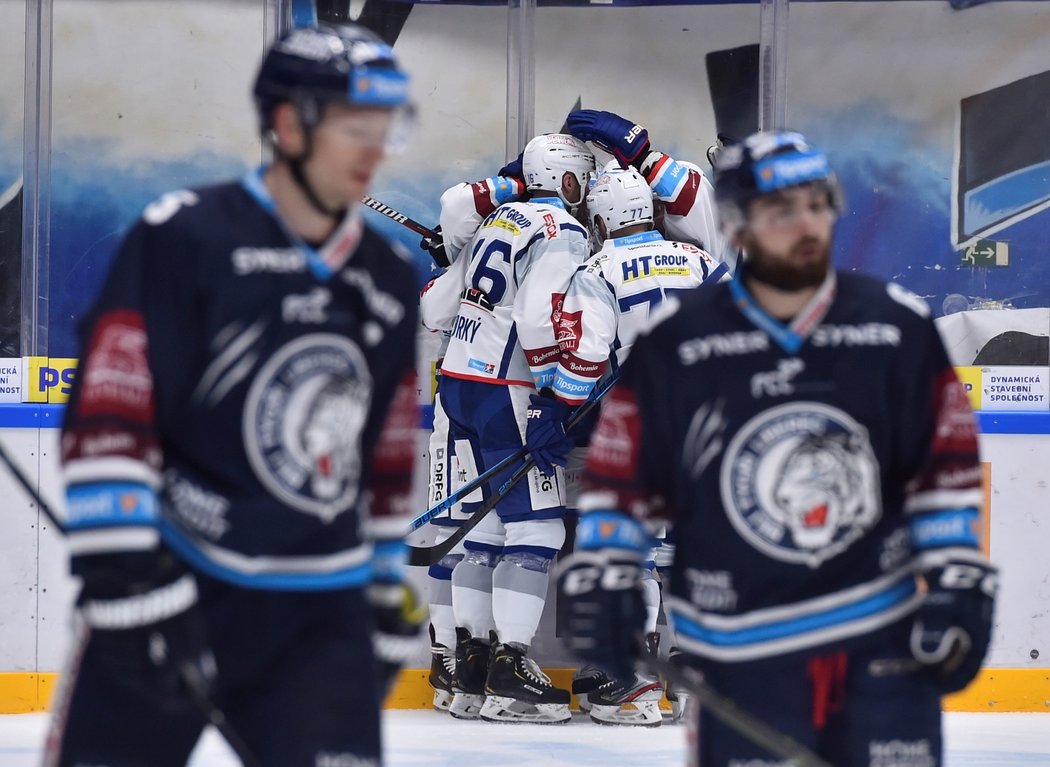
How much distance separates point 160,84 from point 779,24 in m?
2.10

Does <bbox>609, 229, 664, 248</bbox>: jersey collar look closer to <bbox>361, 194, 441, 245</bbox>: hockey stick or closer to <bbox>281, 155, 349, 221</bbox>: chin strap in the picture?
<bbox>361, 194, 441, 245</bbox>: hockey stick

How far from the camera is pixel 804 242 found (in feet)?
7.33

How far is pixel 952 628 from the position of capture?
2135 mm

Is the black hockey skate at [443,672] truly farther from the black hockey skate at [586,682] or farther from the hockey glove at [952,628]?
the hockey glove at [952,628]

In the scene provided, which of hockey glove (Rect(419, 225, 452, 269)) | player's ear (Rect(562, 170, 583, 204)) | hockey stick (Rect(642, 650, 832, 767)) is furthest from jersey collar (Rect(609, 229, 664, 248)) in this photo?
hockey stick (Rect(642, 650, 832, 767))

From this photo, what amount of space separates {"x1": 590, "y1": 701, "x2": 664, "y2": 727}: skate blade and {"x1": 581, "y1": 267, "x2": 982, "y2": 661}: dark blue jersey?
2.75 m

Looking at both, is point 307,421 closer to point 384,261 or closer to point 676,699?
point 384,261

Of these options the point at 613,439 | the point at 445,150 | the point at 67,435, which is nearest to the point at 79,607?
the point at 67,435

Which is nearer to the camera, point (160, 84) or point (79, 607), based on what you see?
point (79, 607)

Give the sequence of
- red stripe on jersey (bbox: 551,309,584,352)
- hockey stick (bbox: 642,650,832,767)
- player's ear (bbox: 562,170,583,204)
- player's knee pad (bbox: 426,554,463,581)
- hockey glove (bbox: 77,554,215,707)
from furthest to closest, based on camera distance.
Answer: player's ear (bbox: 562,170,583,204), player's knee pad (bbox: 426,554,463,581), red stripe on jersey (bbox: 551,309,584,352), hockey stick (bbox: 642,650,832,767), hockey glove (bbox: 77,554,215,707)

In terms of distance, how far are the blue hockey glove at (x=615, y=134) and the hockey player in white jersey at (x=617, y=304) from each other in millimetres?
193

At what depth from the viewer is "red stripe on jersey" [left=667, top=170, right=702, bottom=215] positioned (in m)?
5.25

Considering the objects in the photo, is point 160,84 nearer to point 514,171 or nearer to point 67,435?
point 514,171

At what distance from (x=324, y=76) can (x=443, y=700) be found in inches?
132
